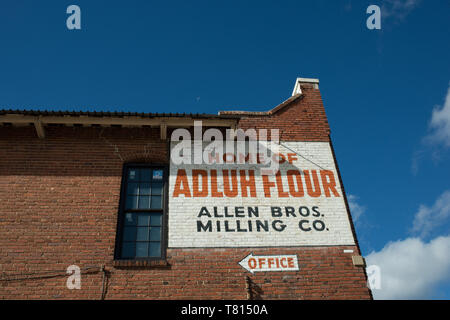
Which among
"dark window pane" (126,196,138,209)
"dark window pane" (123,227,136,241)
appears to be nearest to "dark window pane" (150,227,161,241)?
"dark window pane" (123,227,136,241)

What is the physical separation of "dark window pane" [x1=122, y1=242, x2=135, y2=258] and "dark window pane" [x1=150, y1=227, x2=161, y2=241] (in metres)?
0.47

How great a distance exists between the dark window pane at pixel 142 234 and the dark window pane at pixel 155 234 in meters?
0.11

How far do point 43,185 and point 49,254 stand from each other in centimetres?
173

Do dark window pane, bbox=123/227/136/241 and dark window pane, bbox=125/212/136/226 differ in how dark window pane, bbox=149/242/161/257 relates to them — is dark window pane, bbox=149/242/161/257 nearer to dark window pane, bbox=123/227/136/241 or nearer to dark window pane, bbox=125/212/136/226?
dark window pane, bbox=123/227/136/241

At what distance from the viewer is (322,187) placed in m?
9.38

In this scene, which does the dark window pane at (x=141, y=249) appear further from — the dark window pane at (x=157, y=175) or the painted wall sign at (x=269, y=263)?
the painted wall sign at (x=269, y=263)

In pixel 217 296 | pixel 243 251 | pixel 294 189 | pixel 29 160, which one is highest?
pixel 29 160

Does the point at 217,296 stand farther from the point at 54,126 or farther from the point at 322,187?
the point at 54,126

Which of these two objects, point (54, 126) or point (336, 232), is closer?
point (336, 232)

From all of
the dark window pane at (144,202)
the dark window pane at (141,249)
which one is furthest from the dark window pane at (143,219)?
the dark window pane at (141,249)

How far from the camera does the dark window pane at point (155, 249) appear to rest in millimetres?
8308
